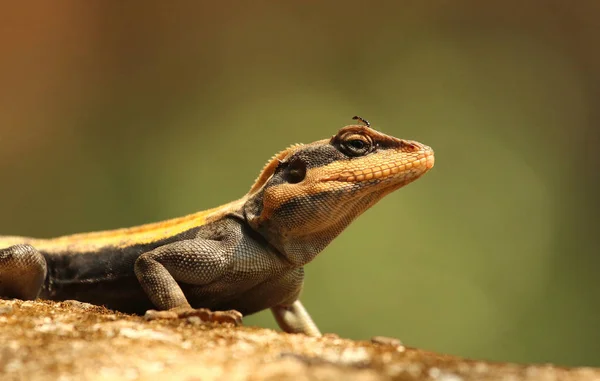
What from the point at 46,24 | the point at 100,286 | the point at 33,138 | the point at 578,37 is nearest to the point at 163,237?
the point at 100,286

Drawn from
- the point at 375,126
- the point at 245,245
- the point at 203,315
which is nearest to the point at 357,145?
the point at 245,245

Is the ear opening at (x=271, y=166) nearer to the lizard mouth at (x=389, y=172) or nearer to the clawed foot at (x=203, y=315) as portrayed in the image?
the lizard mouth at (x=389, y=172)

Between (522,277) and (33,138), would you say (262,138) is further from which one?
(522,277)

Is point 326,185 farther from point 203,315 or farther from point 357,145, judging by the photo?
point 203,315

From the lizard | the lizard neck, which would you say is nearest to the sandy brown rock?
the lizard

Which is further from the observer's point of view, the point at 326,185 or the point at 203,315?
the point at 326,185

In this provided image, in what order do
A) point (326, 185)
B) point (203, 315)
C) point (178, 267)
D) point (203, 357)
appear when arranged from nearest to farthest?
point (203, 357) < point (203, 315) < point (178, 267) < point (326, 185)

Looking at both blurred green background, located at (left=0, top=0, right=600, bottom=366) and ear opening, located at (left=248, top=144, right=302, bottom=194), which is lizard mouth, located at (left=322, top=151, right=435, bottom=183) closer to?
ear opening, located at (left=248, top=144, right=302, bottom=194)

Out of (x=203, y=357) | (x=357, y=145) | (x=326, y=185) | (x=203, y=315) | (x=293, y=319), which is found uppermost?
(x=357, y=145)
